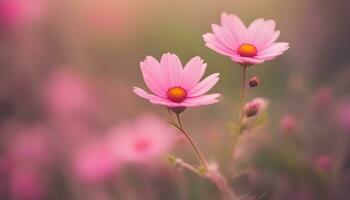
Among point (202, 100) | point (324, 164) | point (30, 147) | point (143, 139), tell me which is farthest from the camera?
point (30, 147)

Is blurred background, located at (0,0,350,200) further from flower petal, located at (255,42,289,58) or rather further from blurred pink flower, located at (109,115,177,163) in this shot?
flower petal, located at (255,42,289,58)

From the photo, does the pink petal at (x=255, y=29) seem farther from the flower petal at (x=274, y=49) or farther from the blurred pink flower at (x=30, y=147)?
the blurred pink flower at (x=30, y=147)

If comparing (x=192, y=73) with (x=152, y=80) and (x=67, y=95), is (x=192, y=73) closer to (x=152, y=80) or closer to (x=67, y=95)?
(x=152, y=80)

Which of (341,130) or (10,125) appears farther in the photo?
(10,125)

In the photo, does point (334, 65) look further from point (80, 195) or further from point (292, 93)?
point (80, 195)

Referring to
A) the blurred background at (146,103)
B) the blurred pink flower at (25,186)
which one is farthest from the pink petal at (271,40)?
the blurred pink flower at (25,186)

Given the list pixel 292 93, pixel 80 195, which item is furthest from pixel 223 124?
pixel 80 195

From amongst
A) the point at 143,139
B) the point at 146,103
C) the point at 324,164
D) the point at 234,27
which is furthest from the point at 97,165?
the point at 234,27
